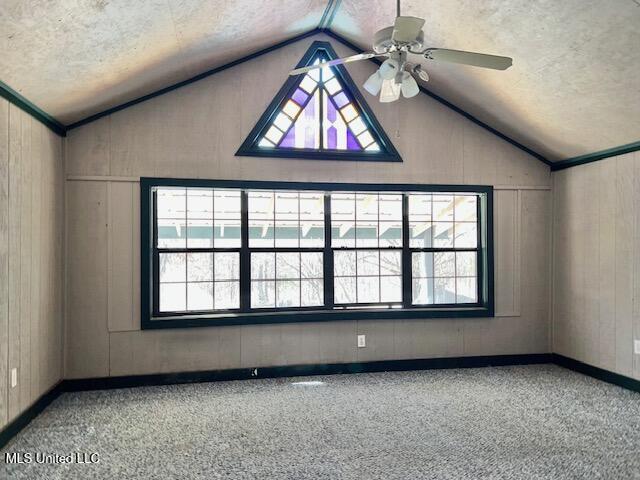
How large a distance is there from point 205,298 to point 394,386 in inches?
81.7

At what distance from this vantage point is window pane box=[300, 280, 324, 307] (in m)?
4.88

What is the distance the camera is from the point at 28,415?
3.45 metres

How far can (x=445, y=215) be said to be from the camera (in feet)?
17.0

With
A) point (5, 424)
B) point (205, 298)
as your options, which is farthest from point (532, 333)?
point (5, 424)

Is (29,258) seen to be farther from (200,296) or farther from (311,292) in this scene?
(311,292)

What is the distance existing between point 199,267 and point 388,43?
293 centimetres

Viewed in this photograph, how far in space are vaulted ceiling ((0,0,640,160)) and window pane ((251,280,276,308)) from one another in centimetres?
219

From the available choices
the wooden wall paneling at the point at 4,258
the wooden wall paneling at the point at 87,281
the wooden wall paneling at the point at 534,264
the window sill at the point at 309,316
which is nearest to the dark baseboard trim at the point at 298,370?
the wooden wall paneling at the point at 87,281

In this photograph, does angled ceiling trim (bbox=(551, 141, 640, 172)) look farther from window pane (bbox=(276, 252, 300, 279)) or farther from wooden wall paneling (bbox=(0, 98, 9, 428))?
wooden wall paneling (bbox=(0, 98, 9, 428))

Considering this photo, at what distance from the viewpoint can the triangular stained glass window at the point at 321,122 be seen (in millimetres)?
4703

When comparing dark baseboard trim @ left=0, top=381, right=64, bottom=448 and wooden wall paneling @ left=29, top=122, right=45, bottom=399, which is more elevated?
wooden wall paneling @ left=29, top=122, right=45, bottom=399

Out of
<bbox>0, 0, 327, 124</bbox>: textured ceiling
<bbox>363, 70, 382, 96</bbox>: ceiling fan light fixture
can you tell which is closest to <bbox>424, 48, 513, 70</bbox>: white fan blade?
<bbox>363, 70, 382, 96</bbox>: ceiling fan light fixture

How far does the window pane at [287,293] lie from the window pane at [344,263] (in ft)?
1.50

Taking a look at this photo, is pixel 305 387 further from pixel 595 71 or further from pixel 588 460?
pixel 595 71
